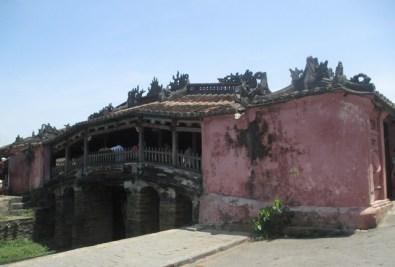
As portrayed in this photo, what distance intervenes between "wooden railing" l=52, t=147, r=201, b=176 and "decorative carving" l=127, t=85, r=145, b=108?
450 cm

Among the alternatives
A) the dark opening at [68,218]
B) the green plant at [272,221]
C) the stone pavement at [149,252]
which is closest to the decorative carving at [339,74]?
the green plant at [272,221]

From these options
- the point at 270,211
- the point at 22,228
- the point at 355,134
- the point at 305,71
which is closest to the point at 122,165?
the point at 22,228

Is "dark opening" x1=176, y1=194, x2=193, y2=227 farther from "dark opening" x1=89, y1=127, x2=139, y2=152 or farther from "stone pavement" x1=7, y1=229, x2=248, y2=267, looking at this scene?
"dark opening" x1=89, y1=127, x2=139, y2=152

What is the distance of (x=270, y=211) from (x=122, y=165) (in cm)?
678

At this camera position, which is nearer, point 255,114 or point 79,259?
point 79,259

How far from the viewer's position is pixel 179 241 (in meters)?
8.92

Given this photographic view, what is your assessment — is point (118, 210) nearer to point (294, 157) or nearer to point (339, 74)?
point (294, 157)

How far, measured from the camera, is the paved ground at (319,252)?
6.39 meters

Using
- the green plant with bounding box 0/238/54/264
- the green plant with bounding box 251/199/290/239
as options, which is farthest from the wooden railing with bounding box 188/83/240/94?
the green plant with bounding box 0/238/54/264

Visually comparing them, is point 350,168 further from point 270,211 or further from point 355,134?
point 270,211

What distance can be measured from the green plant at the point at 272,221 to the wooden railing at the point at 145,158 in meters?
3.40

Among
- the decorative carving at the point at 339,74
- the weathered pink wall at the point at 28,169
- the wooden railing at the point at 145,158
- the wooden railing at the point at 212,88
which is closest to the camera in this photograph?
the decorative carving at the point at 339,74

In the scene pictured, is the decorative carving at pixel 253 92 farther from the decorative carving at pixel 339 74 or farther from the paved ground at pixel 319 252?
the paved ground at pixel 319 252

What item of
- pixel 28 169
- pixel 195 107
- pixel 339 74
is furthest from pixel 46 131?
pixel 339 74
